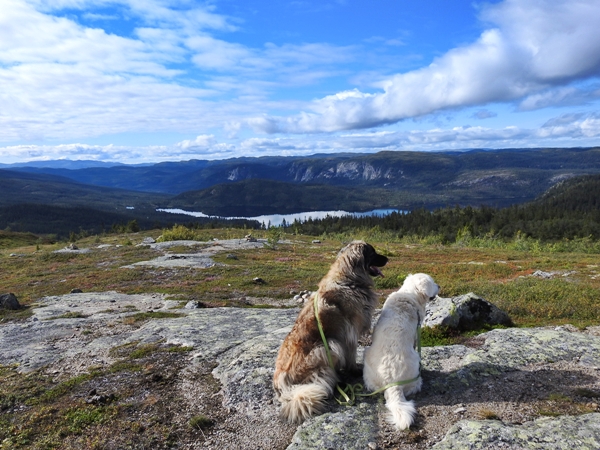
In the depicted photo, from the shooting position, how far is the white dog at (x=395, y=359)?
17.7 feet

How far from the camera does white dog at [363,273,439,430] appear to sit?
540 cm

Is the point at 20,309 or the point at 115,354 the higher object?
the point at 115,354

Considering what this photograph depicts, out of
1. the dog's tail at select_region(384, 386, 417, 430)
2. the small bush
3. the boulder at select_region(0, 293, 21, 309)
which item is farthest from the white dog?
the boulder at select_region(0, 293, 21, 309)

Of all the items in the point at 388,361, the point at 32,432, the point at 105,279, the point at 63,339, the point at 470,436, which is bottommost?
the point at 105,279

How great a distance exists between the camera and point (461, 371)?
667 cm

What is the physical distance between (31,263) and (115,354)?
3746 cm

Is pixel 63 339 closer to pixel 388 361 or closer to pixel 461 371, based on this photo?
pixel 388 361

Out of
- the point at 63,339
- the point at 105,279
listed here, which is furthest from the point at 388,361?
the point at 105,279

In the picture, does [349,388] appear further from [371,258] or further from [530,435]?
[530,435]

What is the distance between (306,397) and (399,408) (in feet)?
4.55

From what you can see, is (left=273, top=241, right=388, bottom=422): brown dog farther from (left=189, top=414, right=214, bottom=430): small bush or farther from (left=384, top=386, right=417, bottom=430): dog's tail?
(left=189, top=414, right=214, bottom=430): small bush

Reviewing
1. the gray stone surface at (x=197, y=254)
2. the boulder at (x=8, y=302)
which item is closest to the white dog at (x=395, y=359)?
the boulder at (x=8, y=302)

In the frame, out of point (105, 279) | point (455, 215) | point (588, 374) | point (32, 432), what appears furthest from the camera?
point (455, 215)

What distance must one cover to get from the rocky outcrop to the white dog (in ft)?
0.86
